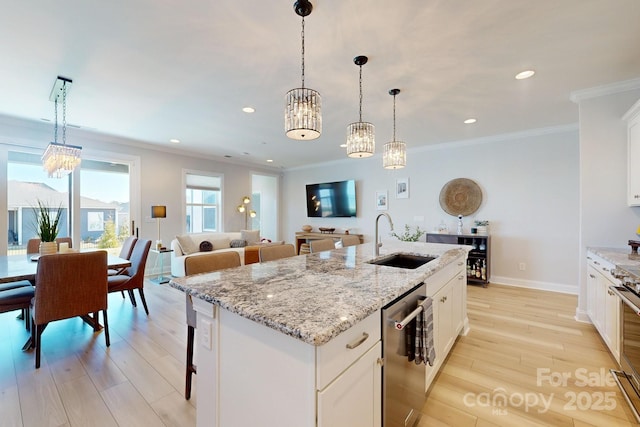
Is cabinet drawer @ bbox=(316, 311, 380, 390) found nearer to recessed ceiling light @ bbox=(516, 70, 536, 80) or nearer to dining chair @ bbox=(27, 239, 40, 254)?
recessed ceiling light @ bbox=(516, 70, 536, 80)

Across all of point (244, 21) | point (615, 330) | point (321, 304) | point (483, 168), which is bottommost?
point (615, 330)

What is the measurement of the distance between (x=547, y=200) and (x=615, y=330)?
2.76 meters

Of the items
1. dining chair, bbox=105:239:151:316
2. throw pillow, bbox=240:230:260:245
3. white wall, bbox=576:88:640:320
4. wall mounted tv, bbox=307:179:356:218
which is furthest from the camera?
wall mounted tv, bbox=307:179:356:218

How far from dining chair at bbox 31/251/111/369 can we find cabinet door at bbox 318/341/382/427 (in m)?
2.57

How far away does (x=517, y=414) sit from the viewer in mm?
1723

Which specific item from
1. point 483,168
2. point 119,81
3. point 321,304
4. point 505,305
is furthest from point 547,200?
point 119,81

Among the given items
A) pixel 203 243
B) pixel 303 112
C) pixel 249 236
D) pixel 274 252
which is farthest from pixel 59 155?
pixel 249 236

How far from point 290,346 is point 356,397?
0.35 meters

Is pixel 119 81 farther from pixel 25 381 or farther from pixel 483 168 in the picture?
pixel 483 168

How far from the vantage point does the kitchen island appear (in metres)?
0.88

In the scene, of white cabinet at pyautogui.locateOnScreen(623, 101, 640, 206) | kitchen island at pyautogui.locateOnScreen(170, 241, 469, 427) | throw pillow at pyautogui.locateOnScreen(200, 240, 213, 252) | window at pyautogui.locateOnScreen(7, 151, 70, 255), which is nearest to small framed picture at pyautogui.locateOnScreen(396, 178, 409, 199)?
white cabinet at pyautogui.locateOnScreen(623, 101, 640, 206)

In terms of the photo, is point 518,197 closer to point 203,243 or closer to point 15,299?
point 203,243

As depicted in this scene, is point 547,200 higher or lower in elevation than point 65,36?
lower

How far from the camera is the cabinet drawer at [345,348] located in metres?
0.87
